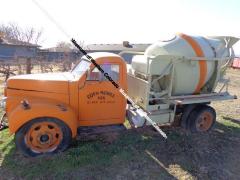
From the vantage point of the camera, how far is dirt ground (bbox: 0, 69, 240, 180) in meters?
4.38

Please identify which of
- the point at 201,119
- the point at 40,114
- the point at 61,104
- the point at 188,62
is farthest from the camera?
the point at 201,119

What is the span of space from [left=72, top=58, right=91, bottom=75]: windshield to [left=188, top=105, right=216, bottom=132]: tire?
3293 mm

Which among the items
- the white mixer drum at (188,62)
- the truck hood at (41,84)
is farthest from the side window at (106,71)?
the white mixer drum at (188,62)

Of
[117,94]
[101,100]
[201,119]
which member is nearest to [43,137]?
[101,100]

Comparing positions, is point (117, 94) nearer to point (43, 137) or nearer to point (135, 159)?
point (135, 159)

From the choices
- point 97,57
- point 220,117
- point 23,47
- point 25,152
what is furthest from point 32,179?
point 23,47

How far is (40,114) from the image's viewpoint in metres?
4.65

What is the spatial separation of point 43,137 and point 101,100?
1533mm

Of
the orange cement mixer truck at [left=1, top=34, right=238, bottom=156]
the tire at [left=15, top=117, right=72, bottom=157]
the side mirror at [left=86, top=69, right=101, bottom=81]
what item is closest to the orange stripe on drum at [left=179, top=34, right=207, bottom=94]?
the orange cement mixer truck at [left=1, top=34, right=238, bottom=156]

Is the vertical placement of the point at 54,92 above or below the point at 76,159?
above

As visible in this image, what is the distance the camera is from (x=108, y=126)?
221 inches

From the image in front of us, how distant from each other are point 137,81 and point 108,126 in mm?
1469

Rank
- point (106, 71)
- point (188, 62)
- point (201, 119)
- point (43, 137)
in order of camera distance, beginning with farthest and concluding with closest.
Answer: point (201, 119), point (188, 62), point (106, 71), point (43, 137)

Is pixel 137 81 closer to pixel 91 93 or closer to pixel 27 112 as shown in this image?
pixel 91 93
